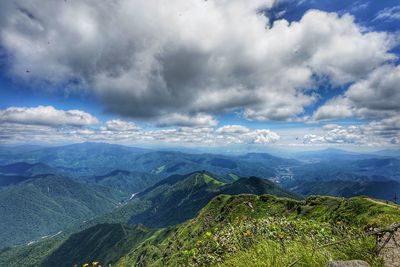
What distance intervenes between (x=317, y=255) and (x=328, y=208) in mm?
139691

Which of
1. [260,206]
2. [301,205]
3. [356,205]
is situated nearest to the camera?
[356,205]

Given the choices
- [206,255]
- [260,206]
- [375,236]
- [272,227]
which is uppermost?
[375,236]

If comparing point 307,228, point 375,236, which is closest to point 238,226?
point 307,228

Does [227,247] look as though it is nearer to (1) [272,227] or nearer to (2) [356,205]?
(1) [272,227]

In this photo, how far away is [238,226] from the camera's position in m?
9.90

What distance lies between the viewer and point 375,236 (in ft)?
16.0

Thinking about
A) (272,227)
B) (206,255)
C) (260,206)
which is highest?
(272,227)

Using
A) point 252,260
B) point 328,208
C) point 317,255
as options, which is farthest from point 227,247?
point 328,208

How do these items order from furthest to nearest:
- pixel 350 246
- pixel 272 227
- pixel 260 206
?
pixel 260 206 → pixel 272 227 → pixel 350 246

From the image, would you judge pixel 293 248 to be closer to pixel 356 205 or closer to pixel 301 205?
pixel 356 205

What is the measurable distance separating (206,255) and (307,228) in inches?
132

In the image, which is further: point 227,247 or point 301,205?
point 301,205

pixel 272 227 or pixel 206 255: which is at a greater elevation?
pixel 272 227

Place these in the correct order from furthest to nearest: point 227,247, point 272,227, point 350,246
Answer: point 272,227 → point 227,247 → point 350,246
